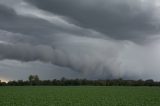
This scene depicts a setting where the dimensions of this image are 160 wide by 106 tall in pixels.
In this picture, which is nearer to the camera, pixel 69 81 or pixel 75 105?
pixel 75 105

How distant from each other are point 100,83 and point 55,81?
2566 centimetres

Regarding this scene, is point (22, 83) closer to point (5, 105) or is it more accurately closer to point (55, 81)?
point (55, 81)

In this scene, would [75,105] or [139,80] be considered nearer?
[75,105]

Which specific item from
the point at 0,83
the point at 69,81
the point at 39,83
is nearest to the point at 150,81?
the point at 69,81

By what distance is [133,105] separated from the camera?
40500 mm

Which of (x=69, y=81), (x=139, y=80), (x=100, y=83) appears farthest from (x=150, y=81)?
(x=69, y=81)

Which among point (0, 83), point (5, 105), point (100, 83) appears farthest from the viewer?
point (100, 83)

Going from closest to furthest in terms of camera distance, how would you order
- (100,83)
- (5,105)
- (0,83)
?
(5,105)
(0,83)
(100,83)

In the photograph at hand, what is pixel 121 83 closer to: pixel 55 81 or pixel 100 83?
pixel 100 83

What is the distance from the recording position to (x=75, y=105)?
39.3 meters

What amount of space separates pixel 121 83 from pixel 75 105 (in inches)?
6305

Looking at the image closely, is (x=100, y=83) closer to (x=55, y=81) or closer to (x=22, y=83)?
(x=55, y=81)

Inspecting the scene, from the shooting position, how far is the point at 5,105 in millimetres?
38500

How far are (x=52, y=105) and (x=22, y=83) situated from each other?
511 feet
